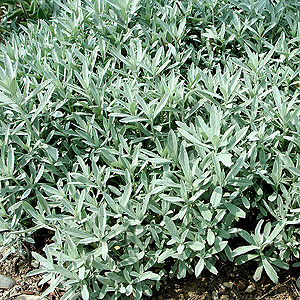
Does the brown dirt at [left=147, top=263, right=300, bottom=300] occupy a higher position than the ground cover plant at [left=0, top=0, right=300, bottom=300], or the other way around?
the ground cover plant at [left=0, top=0, right=300, bottom=300]

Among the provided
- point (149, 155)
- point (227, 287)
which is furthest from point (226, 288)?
point (149, 155)

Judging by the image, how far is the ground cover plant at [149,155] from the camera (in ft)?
6.47

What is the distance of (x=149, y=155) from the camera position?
2154 millimetres

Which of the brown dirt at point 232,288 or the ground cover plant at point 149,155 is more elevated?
the ground cover plant at point 149,155

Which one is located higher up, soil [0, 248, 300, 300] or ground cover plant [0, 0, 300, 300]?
ground cover plant [0, 0, 300, 300]

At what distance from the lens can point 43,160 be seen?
7.59 feet

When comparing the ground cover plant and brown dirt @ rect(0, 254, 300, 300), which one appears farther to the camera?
brown dirt @ rect(0, 254, 300, 300)

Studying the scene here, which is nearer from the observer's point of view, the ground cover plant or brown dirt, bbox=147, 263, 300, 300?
the ground cover plant

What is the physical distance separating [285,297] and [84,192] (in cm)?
121

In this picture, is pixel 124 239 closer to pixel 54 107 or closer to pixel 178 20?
pixel 54 107

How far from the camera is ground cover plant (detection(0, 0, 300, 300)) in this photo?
1.97 metres

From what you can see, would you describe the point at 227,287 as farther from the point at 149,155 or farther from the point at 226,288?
the point at 149,155

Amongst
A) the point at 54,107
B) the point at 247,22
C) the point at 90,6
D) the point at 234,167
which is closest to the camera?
the point at 234,167

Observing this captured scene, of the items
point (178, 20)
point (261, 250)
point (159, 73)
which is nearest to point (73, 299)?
point (261, 250)
